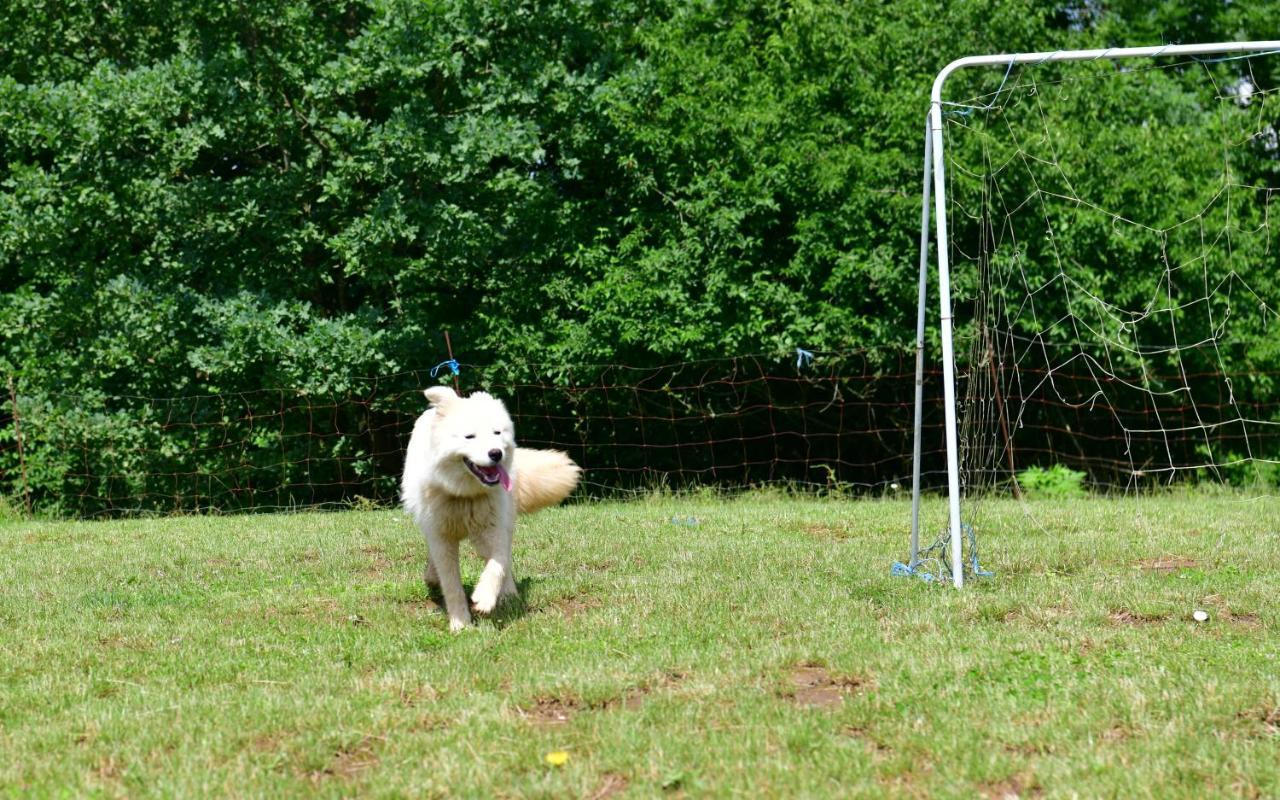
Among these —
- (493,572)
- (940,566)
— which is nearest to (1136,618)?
(940,566)

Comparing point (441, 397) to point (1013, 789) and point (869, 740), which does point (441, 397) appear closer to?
point (869, 740)

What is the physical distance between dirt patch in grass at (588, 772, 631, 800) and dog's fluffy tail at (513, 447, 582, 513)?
3.26 meters

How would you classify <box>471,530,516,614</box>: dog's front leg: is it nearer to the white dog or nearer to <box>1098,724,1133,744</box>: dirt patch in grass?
the white dog

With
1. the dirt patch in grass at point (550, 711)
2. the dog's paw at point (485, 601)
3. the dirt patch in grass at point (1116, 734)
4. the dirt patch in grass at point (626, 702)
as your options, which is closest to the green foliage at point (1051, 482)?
the dog's paw at point (485, 601)

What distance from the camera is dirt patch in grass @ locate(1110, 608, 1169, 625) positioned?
5.98m

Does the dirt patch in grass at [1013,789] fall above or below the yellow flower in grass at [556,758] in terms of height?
below

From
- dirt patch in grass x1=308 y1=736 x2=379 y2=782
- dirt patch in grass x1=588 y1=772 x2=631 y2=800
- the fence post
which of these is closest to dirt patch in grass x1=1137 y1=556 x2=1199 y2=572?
dirt patch in grass x1=588 y1=772 x2=631 y2=800

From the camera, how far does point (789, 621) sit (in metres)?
6.02

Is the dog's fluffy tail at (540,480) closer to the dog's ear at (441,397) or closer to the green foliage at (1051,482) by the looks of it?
the dog's ear at (441,397)

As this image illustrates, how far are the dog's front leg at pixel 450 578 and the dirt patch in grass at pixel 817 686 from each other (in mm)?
1941

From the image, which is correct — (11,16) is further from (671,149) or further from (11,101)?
(671,149)

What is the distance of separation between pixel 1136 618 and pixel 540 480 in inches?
135

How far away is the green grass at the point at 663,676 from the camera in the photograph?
3961 millimetres

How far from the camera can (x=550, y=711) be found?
468 cm
